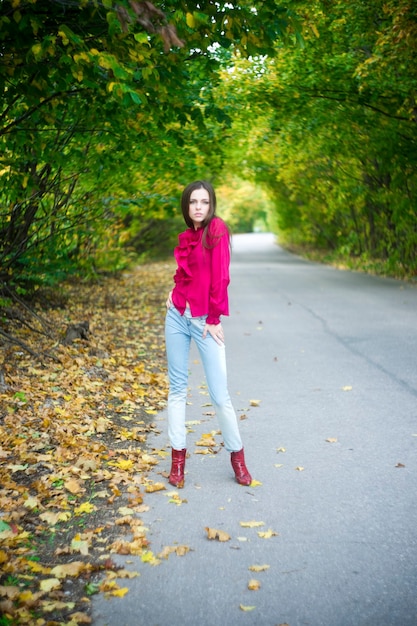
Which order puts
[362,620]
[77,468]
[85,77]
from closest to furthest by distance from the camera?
[362,620], [77,468], [85,77]

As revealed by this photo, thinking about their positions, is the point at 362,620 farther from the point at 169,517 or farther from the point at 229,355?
the point at 229,355

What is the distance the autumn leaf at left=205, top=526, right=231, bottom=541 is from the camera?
3.89m

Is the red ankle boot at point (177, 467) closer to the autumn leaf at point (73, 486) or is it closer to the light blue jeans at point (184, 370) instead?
the light blue jeans at point (184, 370)

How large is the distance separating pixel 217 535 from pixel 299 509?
0.65 meters

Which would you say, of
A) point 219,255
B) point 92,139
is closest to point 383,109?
point 92,139

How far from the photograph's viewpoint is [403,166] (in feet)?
61.3

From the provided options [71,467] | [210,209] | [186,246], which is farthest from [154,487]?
[210,209]

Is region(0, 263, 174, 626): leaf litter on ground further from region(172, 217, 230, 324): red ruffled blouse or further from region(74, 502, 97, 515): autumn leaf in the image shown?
region(172, 217, 230, 324): red ruffled blouse

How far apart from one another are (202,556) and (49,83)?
4143 millimetres

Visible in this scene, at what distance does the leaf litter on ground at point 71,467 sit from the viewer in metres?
3.41

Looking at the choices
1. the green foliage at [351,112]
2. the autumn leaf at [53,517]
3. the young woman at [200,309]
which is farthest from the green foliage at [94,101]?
the green foliage at [351,112]

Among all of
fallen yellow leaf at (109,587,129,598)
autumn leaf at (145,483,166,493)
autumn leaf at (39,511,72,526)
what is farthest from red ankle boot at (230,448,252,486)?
fallen yellow leaf at (109,587,129,598)

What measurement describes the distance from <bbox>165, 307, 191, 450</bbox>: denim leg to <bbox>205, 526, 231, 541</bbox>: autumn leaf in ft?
3.15

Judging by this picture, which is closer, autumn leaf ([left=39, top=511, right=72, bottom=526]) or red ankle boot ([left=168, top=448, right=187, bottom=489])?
autumn leaf ([left=39, top=511, right=72, bottom=526])
